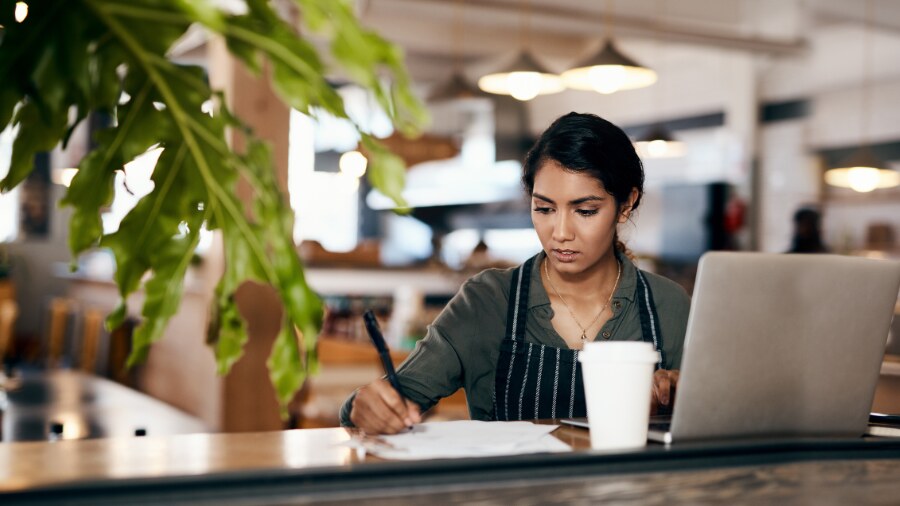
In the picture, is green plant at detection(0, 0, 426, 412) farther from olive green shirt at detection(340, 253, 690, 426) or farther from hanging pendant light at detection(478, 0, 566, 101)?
hanging pendant light at detection(478, 0, 566, 101)

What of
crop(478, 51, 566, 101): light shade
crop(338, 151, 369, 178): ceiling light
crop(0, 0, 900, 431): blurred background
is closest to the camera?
crop(478, 51, 566, 101): light shade

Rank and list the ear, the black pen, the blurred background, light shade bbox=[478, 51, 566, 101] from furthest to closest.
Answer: the blurred background, light shade bbox=[478, 51, 566, 101], the ear, the black pen

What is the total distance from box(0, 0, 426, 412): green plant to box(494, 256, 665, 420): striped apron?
3.78 ft

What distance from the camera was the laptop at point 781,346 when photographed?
4.42 feet

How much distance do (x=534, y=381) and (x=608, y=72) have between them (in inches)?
164

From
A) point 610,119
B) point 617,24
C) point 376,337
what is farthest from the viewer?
point 610,119

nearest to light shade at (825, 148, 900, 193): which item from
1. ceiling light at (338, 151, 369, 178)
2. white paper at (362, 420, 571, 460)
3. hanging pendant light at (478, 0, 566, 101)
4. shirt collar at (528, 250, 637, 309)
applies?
hanging pendant light at (478, 0, 566, 101)

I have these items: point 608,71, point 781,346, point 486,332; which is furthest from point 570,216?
point 608,71

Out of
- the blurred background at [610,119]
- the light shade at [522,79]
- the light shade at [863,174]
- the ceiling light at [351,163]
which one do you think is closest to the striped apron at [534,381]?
the blurred background at [610,119]

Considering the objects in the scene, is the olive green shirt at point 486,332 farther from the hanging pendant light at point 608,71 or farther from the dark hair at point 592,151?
the hanging pendant light at point 608,71

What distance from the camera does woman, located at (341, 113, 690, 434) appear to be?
2086mm

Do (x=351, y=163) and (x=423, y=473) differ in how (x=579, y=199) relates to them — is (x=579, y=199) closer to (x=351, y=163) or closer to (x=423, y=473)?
(x=423, y=473)

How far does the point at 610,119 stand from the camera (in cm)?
1048

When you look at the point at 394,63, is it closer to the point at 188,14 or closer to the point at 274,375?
the point at 188,14
